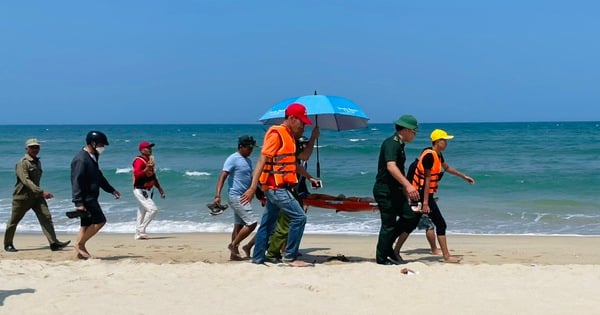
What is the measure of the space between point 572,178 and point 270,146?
17476 millimetres

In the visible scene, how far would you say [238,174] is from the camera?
22.9ft

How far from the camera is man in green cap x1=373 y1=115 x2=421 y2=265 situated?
6239 mm

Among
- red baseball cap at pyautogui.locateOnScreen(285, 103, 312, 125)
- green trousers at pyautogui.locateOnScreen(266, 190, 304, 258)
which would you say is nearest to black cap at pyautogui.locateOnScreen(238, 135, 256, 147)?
green trousers at pyautogui.locateOnScreen(266, 190, 304, 258)

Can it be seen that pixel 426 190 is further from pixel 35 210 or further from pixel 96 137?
pixel 35 210

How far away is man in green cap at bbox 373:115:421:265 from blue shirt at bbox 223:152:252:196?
4.66 ft

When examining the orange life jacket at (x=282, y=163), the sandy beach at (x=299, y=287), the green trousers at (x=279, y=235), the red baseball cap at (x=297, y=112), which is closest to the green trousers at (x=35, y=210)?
the sandy beach at (x=299, y=287)

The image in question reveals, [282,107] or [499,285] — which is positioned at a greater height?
[282,107]

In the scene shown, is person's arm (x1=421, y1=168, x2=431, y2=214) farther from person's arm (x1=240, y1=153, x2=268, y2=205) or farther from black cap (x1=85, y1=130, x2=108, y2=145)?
black cap (x1=85, y1=130, x2=108, y2=145)

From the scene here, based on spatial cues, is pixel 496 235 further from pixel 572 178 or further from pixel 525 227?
pixel 572 178

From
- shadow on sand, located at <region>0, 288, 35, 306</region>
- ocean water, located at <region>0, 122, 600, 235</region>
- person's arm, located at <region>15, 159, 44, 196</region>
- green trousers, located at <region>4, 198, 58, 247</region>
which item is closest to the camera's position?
shadow on sand, located at <region>0, 288, 35, 306</region>

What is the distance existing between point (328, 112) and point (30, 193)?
3891 millimetres

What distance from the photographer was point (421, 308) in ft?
16.7

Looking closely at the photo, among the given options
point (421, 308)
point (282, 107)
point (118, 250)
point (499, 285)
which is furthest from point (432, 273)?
point (118, 250)

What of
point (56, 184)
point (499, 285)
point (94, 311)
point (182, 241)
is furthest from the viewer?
point (56, 184)
